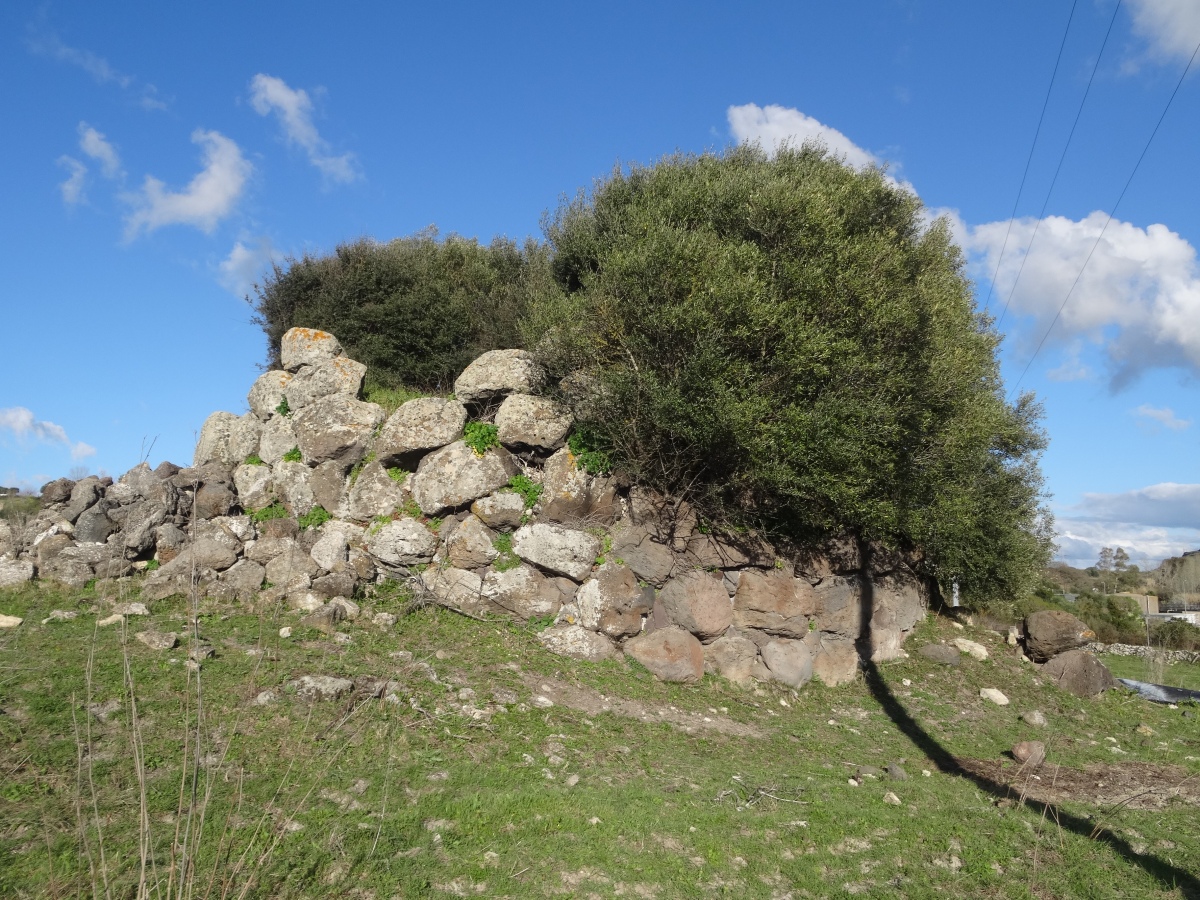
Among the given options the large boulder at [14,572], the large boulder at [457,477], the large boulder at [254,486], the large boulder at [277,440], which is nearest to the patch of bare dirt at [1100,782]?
the large boulder at [457,477]

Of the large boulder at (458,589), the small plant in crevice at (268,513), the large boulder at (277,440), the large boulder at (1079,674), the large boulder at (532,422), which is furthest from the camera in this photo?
the large boulder at (1079,674)

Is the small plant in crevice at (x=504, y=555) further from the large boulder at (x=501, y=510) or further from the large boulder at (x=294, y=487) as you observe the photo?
the large boulder at (x=294, y=487)

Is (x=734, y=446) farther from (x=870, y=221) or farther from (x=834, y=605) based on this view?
(x=870, y=221)

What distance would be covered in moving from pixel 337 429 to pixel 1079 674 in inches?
593

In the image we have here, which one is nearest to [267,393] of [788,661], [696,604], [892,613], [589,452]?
[589,452]

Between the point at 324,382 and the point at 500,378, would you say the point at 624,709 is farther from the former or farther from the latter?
the point at 324,382

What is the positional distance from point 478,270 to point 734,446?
34.2 feet

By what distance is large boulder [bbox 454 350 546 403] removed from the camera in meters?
13.8

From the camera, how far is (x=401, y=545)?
12.9 metres

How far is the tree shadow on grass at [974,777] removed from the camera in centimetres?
711

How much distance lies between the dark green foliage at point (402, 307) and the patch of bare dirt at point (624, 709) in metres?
8.88

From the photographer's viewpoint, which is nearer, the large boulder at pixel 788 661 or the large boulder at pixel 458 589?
the large boulder at pixel 458 589

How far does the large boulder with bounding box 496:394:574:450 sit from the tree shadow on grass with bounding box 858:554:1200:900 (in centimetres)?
646

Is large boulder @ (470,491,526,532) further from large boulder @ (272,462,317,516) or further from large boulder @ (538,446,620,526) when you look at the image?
large boulder @ (272,462,317,516)
